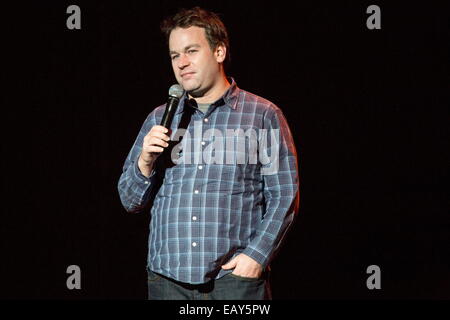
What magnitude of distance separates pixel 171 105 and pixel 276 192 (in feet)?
1.37

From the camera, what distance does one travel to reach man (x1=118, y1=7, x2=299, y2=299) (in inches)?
63.6

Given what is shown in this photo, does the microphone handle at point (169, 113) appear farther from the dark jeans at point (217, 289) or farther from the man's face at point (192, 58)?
the dark jeans at point (217, 289)

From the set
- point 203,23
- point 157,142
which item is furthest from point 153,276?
point 203,23

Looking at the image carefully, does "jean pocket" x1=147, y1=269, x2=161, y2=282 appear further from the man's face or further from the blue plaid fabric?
the man's face

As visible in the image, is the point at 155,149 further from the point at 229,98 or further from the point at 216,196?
the point at 229,98

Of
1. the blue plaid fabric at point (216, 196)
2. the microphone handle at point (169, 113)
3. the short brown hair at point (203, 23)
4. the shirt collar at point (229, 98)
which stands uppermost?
the short brown hair at point (203, 23)

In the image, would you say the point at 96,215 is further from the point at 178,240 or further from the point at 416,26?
the point at 416,26

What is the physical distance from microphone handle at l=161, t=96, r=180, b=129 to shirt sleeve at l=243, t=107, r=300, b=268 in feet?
0.97

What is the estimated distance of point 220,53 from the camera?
5.97ft

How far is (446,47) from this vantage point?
2916 mm

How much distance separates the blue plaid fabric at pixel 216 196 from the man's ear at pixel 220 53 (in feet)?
0.35

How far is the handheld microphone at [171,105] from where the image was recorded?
5.29ft

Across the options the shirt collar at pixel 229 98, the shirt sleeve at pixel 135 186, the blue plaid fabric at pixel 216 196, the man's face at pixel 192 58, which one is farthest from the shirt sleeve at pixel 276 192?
the shirt sleeve at pixel 135 186

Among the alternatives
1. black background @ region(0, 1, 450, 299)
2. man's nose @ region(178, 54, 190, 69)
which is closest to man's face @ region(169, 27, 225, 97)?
man's nose @ region(178, 54, 190, 69)
